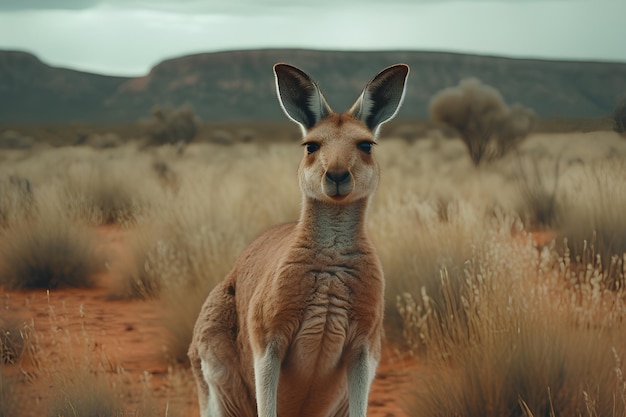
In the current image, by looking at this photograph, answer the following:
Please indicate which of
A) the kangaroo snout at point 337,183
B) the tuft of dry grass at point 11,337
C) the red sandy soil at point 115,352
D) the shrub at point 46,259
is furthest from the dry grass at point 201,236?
the kangaroo snout at point 337,183

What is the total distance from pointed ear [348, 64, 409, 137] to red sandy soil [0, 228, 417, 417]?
2297 mm

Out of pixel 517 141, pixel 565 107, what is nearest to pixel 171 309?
pixel 517 141

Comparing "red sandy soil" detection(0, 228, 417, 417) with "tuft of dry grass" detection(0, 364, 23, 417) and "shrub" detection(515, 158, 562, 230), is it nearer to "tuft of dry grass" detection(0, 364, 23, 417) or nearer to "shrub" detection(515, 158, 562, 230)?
"tuft of dry grass" detection(0, 364, 23, 417)

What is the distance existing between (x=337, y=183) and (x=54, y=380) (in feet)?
9.13

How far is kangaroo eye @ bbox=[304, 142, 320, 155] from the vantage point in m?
4.07

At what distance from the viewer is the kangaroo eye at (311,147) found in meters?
4.07

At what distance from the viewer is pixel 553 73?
78938mm

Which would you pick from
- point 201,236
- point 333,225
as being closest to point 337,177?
point 333,225

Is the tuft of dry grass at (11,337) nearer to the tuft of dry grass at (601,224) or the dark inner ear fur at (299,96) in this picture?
the dark inner ear fur at (299,96)

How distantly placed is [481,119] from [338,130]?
22.4 m

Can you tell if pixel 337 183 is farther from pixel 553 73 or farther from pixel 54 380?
pixel 553 73

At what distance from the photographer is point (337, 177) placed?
3.78 metres

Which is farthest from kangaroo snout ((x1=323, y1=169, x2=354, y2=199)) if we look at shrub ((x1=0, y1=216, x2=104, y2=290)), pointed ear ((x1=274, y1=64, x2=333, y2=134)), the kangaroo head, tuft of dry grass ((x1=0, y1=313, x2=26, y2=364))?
shrub ((x1=0, y1=216, x2=104, y2=290))

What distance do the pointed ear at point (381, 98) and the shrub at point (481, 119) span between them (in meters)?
19.3
